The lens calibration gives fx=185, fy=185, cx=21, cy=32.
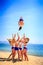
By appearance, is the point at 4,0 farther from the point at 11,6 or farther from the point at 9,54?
the point at 9,54

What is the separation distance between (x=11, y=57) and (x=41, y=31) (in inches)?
15.1

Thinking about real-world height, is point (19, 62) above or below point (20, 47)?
below

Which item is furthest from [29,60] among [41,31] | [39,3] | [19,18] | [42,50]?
[39,3]

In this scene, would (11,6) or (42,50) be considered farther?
(11,6)

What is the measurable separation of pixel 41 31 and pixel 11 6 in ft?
1.31

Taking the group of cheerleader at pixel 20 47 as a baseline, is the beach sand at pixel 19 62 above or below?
below

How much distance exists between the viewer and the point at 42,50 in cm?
172

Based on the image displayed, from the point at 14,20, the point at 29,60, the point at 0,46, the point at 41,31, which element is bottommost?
the point at 29,60

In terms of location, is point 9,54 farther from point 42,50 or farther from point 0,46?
point 42,50

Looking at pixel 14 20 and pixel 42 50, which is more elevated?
pixel 14 20

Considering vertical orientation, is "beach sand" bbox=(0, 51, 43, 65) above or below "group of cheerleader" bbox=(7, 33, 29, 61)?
below

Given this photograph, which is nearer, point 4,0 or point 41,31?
point 41,31

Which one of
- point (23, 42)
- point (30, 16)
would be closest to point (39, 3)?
point (30, 16)

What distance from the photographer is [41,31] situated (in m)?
1.75
